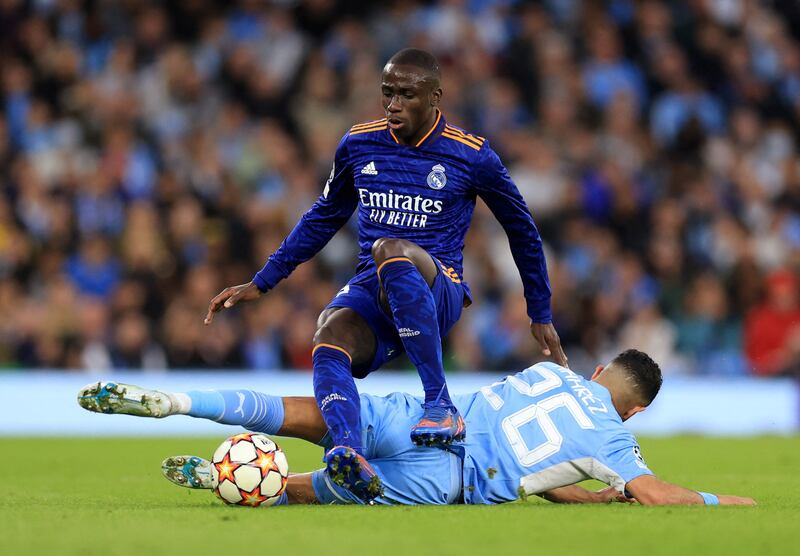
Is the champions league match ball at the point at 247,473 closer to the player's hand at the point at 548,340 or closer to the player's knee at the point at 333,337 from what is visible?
the player's knee at the point at 333,337

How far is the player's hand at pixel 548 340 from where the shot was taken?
22.8 feet

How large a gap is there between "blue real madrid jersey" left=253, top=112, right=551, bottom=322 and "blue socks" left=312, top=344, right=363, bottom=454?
0.62 m

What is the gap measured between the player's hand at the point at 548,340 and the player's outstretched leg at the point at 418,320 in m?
1.06

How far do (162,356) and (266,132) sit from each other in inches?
138

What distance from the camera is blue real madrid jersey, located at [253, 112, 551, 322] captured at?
6.43m

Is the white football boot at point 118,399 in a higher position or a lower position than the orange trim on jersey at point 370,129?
lower

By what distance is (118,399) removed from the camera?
5.66m

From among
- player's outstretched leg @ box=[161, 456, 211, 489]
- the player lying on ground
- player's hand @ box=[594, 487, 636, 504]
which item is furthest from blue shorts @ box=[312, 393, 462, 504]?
player's hand @ box=[594, 487, 636, 504]

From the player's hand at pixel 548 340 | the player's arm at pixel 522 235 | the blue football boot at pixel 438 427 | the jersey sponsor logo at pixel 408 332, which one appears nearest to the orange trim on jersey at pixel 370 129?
the player's arm at pixel 522 235

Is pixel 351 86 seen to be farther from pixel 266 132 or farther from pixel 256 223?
pixel 256 223

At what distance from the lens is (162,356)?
41.7 feet

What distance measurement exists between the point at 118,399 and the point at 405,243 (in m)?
1.47

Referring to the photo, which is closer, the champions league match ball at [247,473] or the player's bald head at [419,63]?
the champions league match ball at [247,473]

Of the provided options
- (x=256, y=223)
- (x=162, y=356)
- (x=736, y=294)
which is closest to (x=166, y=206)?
(x=256, y=223)
